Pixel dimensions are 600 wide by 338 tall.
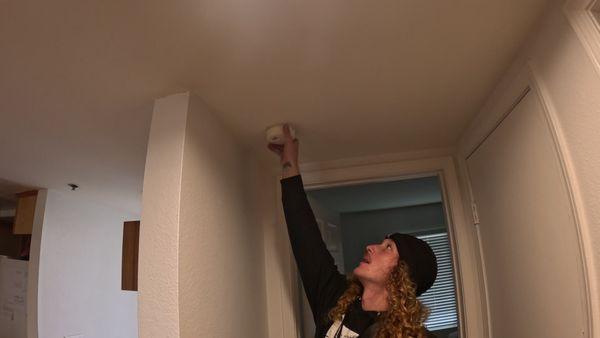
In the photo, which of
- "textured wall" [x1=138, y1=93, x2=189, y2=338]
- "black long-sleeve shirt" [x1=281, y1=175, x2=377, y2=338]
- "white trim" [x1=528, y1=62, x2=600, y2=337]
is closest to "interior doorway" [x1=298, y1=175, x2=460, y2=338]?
"black long-sleeve shirt" [x1=281, y1=175, x2=377, y2=338]

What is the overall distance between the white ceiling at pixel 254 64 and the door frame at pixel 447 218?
0.29 metres

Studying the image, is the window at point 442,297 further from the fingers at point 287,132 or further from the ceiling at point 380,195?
the fingers at point 287,132

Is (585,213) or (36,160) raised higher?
(36,160)

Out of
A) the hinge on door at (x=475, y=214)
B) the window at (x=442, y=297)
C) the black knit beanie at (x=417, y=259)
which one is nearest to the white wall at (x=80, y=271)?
the black knit beanie at (x=417, y=259)

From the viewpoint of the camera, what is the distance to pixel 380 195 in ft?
10.4

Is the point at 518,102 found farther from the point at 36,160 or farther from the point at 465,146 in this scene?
the point at 36,160

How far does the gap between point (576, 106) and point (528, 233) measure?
16.9 inches

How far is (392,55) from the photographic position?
94 centimetres

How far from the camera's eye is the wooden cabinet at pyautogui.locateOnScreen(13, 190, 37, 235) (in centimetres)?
214

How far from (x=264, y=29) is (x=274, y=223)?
113 centimetres

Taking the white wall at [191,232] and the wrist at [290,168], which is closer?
the white wall at [191,232]

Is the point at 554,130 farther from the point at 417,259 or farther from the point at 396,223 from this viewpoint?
the point at 396,223

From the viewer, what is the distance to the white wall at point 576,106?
0.70 meters

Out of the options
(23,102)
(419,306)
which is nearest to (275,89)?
(23,102)
